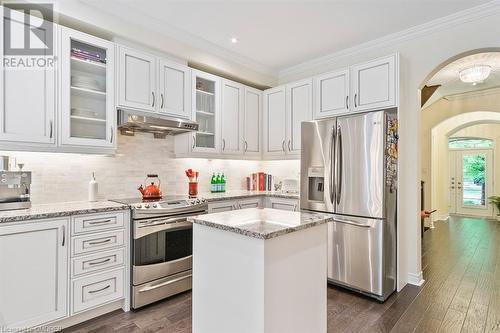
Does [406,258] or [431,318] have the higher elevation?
[406,258]

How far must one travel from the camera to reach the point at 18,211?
2133 millimetres

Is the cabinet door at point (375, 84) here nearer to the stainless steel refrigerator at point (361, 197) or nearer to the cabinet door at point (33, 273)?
the stainless steel refrigerator at point (361, 197)

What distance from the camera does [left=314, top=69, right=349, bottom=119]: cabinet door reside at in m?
3.33

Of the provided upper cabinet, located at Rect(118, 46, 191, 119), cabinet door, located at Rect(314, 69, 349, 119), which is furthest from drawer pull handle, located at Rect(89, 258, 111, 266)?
cabinet door, located at Rect(314, 69, 349, 119)

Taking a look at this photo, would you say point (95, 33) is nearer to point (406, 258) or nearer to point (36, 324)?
point (36, 324)

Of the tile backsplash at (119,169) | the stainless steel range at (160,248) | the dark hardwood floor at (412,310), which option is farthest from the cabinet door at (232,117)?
the dark hardwood floor at (412,310)

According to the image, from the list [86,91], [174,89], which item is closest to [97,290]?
[86,91]

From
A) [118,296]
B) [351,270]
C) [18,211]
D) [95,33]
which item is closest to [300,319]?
[351,270]

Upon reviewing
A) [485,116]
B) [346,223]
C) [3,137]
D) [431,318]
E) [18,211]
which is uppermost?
[485,116]

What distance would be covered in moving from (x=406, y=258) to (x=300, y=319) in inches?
82.5

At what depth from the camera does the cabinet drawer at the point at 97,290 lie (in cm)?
226

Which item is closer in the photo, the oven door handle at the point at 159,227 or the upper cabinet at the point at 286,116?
the oven door handle at the point at 159,227

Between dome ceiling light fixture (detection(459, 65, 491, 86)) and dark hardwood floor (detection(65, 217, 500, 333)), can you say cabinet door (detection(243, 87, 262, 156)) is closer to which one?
dark hardwood floor (detection(65, 217, 500, 333))

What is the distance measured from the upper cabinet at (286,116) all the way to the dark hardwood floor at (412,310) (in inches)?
78.7
